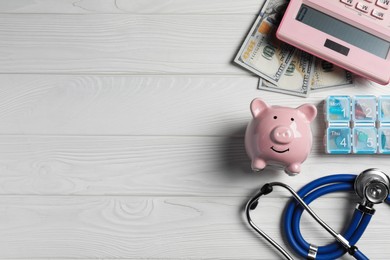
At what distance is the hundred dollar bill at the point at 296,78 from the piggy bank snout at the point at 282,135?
154 millimetres

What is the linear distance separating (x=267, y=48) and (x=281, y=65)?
0.04 m

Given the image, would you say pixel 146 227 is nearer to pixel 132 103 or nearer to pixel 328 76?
pixel 132 103

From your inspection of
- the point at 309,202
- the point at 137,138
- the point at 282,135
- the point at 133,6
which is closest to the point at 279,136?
the point at 282,135

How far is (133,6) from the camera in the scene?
3.07 feet

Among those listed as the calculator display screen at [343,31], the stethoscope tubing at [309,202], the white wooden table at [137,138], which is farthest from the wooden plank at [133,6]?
the stethoscope tubing at [309,202]

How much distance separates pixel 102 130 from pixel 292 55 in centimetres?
39

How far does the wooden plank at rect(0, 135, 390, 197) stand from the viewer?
877mm

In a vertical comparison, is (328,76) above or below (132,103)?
above

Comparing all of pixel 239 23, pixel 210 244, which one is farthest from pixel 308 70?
pixel 210 244

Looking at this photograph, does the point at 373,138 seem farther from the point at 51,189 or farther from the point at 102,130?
the point at 51,189

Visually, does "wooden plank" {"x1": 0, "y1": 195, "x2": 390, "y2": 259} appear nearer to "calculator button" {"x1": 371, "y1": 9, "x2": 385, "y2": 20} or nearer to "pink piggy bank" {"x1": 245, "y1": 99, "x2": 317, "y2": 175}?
"pink piggy bank" {"x1": 245, "y1": 99, "x2": 317, "y2": 175}

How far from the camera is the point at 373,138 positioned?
846 millimetres

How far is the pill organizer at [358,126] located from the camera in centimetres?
85

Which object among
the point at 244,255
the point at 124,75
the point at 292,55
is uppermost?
the point at 292,55
